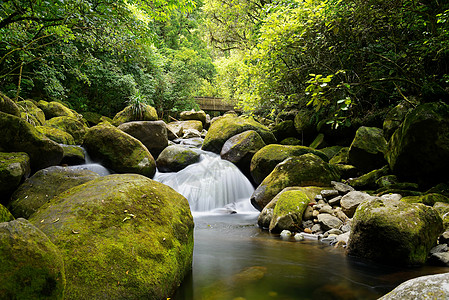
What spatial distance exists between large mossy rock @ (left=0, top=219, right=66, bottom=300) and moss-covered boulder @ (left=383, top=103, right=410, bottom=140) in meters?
7.65

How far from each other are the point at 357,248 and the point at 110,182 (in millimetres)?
3717

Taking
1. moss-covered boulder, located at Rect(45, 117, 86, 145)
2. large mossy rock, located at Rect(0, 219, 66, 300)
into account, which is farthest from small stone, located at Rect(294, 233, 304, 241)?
moss-covered boulder, located at Rect(45, 117, 86, 145)

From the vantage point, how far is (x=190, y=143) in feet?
47.5

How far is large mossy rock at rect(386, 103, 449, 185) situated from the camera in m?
4.80

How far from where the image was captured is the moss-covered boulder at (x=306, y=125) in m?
10.6

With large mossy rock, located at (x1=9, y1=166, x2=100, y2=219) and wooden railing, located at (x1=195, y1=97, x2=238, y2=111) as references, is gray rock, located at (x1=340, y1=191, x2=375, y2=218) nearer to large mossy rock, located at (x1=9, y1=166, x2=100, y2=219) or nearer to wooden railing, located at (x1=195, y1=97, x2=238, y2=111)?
large mossy rock, located at (x1=9, y1=166, x2=100, y2=219)

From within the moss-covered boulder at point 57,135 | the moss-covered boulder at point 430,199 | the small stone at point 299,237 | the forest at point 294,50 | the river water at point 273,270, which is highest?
the forest at point 294,50

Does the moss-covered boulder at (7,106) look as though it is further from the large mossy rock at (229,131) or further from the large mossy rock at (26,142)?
the large mossy rock at (229,131)

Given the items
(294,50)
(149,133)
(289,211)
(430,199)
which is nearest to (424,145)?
(430,199)

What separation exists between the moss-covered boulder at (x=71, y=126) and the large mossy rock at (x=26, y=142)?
4.00 meters

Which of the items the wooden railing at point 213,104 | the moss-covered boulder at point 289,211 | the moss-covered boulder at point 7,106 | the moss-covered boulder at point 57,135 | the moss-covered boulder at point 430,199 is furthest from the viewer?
the wooden railing at point 213,104

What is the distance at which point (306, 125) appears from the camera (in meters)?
10.6

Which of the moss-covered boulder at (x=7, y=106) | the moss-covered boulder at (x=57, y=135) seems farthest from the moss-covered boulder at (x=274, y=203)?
the moss-covered boulder at (x=57, y=135)

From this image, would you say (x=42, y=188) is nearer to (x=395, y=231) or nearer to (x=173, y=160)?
(x=395, y=231)
